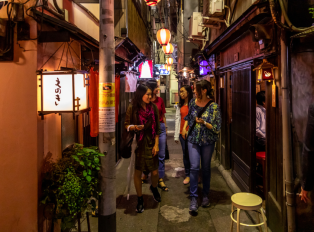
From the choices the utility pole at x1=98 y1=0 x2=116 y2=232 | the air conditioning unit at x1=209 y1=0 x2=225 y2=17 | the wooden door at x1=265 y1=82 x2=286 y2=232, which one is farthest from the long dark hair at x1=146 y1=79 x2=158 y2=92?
the air conditioning unit at x1=209 y1=0 x2=225 y2=17

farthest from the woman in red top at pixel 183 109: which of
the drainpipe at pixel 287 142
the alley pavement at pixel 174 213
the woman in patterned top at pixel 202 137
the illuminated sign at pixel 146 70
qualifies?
the illuminated sign at pixel 146 70

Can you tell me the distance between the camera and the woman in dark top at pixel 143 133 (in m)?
5.61

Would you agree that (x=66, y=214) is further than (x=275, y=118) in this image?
No

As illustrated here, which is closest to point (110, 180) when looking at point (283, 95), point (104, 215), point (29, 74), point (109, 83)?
point (104, 215)

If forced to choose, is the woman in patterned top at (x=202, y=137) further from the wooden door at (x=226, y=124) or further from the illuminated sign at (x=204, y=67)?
the illuminated sign at (x=204, y=67)

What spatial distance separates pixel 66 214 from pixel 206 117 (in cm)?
366

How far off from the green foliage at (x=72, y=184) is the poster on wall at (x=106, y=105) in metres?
0.49

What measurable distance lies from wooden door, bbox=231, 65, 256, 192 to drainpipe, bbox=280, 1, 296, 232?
79.1 inches

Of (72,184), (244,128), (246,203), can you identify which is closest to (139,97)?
(72,184)

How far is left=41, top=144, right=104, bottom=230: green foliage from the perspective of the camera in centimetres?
376

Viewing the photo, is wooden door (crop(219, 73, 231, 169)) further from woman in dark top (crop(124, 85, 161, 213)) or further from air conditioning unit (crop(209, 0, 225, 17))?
woman in dark top (crop(124, 85, 161, 213))

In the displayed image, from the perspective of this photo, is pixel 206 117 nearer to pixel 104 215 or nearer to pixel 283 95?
pixel 283 95

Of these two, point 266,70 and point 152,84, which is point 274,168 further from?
point 152,84

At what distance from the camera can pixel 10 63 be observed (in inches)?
157
